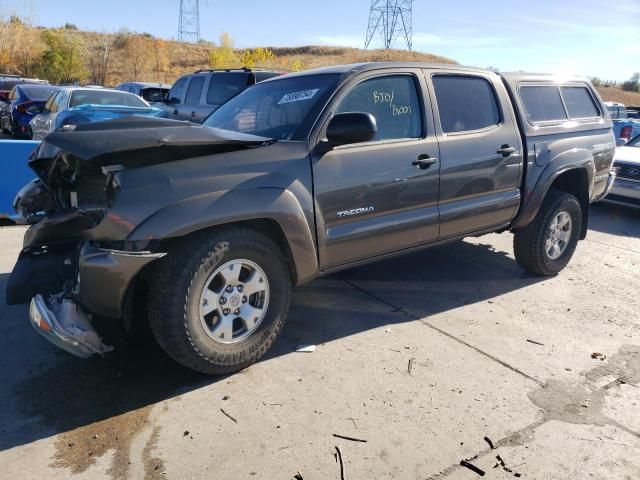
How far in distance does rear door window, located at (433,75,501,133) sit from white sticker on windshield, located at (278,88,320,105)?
1.10 meters

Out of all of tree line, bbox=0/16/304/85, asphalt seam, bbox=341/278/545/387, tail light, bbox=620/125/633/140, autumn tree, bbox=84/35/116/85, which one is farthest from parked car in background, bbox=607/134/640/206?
autumn tree, bbox=84/35/116/85

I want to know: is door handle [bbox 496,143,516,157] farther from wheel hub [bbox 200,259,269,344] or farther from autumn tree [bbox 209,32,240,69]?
autumn tree [bbox 209,32,240,69]

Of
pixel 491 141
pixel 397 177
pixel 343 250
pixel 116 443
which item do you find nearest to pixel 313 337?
pixel 343 250

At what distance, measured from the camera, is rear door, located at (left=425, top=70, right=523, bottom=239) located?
167 inches

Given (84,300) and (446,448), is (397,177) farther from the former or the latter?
(84,300)

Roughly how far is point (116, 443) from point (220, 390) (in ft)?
2.21

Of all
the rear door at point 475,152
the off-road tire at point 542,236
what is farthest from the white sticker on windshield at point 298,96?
the off-road tire at point 542,236

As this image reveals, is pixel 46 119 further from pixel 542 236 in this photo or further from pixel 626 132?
pixel 626 132

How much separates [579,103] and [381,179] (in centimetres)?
311

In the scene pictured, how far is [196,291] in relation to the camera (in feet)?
9.86

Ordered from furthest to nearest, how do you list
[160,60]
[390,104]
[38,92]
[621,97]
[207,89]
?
[621,97], [160,60], [38,92], [207,89], [390,104]

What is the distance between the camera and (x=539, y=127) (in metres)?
4.95

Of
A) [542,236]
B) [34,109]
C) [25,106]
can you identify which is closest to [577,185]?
[542,236]

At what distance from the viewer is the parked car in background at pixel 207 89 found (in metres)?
10.1
